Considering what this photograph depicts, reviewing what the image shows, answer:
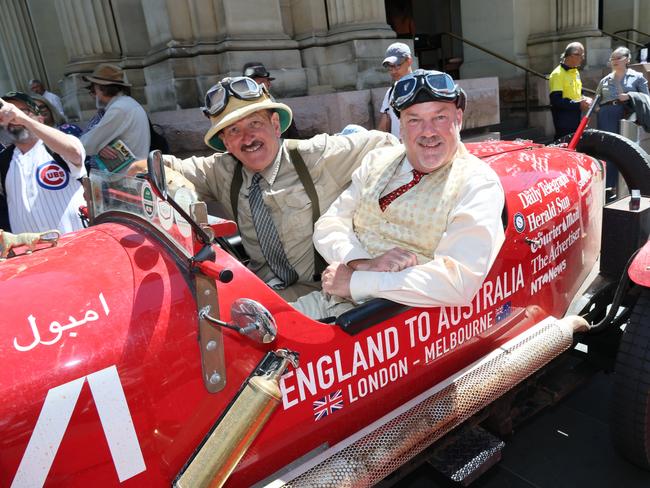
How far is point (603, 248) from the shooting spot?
272 cm

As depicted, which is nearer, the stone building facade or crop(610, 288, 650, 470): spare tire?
crop(610, 288, 650, 470): spare tire

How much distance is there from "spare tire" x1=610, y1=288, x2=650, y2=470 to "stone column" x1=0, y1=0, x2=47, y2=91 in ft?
30.7

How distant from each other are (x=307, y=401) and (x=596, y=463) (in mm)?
1534

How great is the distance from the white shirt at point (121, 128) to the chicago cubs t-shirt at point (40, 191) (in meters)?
0.90

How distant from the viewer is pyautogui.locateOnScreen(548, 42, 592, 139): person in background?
6316 mm

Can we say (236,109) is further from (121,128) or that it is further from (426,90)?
(121,128)

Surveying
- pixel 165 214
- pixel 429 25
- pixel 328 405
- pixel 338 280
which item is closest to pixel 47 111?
pixel 165 214

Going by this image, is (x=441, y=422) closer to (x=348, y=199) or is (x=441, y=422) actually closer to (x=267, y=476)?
(x=267, y=476)

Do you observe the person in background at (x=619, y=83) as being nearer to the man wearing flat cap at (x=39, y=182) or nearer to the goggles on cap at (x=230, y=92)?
the goggles on cap at (x=230, y=92)

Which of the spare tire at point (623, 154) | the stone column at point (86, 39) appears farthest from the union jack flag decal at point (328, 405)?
the stone column at point (86, 39)

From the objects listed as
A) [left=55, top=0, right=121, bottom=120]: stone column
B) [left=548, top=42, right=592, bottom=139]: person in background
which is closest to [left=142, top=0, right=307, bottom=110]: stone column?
[left=55, top=0, right=121, bottom=120]: stone column

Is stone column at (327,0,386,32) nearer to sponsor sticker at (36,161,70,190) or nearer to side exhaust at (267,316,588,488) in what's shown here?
sponsor sticker at (36,161,70,190)

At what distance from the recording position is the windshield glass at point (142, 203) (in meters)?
1.44

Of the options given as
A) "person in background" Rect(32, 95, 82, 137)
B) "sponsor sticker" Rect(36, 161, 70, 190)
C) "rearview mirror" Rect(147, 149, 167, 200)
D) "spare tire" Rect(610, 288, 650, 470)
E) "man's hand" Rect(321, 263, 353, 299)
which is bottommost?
"spare tire" Rect(610, 288, 650, 470)
